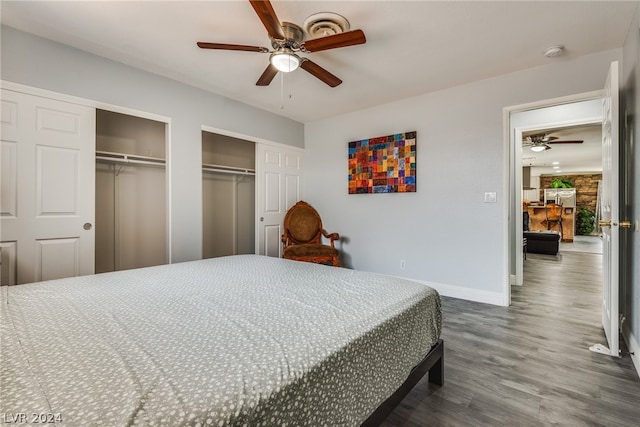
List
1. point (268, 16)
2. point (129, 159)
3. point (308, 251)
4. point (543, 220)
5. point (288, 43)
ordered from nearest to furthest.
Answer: point (268, 16), point (288, 43), point (129, 159), point (308, 251), point (543, 220)

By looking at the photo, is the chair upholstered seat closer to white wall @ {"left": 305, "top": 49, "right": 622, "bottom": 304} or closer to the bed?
white wall @ {"left": 305, "top": 49, "right": 622, "bottom": 304}

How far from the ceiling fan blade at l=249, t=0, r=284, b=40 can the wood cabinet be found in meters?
9.29

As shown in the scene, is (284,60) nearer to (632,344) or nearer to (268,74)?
(268,74)

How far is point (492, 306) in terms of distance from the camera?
10.3 ft

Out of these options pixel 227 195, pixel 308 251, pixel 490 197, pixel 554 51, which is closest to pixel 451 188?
pixel 490 197

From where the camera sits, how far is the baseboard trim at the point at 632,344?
191 centimetres

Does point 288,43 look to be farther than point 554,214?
No

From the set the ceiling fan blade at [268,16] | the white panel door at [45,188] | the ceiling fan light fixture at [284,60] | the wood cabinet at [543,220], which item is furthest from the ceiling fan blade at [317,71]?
the wood cabinet at [543,220]

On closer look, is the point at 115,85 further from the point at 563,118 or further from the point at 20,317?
the point at 563,118

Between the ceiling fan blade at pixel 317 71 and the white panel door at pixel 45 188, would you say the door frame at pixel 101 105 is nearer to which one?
the white panel door at pixel 45 188

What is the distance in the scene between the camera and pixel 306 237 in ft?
14.4

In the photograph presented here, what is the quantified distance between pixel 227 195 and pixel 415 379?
3879mm

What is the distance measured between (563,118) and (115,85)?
5.26 meters

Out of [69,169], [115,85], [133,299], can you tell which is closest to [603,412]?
[133,299]
